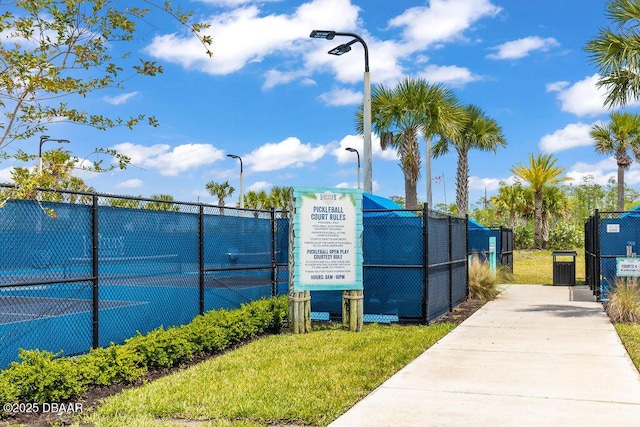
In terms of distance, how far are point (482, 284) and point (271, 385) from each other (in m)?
11.8

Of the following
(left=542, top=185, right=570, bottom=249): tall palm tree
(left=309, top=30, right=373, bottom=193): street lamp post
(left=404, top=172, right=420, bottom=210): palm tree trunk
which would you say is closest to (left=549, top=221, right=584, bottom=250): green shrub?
(left=542, top=185, right=570, bottom=249): tall palm tree

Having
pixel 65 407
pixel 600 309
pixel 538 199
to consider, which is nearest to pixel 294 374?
pixel 65 407

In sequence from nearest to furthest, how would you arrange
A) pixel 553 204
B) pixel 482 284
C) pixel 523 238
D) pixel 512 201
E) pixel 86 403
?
pixel 86 403 → pixel 482 284 → pixel 523 238 → pixel 553 204 → pixel 512 201

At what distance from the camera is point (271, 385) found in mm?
7316

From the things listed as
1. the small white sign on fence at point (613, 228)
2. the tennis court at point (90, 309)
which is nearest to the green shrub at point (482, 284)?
the small white sign on fence at point (613, 228)

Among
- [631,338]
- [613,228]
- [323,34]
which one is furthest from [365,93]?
[631,338]

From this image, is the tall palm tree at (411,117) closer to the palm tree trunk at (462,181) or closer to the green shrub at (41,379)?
the palm tree trunk at (462,181)

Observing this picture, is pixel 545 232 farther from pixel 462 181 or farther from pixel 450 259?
pixel 450 259

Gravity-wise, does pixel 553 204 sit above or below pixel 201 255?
above

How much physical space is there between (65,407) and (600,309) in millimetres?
12698

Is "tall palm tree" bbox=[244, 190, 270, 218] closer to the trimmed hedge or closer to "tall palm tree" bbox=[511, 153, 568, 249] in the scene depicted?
"tall palm tree" bbox=[511, 153, 568, 249]

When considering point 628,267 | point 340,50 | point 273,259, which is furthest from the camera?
point 340,50

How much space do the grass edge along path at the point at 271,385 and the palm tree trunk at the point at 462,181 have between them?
28.5 m

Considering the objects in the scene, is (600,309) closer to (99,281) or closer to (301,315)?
(301,315)
